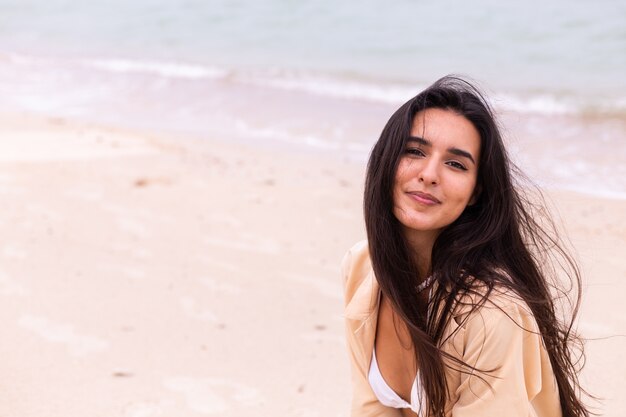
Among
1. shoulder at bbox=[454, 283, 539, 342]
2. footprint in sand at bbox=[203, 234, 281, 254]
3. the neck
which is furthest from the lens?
footprint in sand at bbox=[203, 234, 281, 254]

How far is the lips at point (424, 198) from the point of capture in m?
2.00

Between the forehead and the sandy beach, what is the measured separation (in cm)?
158

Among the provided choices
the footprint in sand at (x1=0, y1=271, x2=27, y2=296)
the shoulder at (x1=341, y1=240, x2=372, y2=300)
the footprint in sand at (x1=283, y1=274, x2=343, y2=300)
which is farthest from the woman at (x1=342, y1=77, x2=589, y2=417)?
the footprint in sand at (x1=0, y1=271, x2=27, y2=296)

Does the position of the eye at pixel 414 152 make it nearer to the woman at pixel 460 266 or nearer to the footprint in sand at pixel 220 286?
the woman at pixel 460 266

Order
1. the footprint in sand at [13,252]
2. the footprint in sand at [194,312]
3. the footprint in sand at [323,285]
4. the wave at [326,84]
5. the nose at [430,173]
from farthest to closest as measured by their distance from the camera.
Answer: the wave at [326,84]
the footprint in sand at [13,252]
the footprint in sand at [323,285]
the footprint in sand at [194,312]
the nose at [430,173]

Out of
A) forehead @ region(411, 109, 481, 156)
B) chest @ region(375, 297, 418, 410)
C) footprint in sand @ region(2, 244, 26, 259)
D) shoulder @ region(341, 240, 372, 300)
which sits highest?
forehead @ region(411, 109, 481, 156)

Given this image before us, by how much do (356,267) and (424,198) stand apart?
0.45 m

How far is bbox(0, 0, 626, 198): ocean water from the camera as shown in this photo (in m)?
7.92

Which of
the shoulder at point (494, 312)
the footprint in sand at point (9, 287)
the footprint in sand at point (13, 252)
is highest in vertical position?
the shoulder at point (494, 312)

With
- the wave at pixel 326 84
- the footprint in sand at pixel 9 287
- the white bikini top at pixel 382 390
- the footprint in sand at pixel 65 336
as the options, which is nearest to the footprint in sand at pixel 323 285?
the footprint in sand at pixel 65 336

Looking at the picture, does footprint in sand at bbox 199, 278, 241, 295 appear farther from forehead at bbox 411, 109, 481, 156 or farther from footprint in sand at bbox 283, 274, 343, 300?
forehead at bbox 411, 109, 481, 156

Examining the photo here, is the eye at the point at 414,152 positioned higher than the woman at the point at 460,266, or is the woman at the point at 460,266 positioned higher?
the eye at the point at 414,152

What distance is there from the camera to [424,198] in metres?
2.01

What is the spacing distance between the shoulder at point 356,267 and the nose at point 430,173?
1.40 feet
